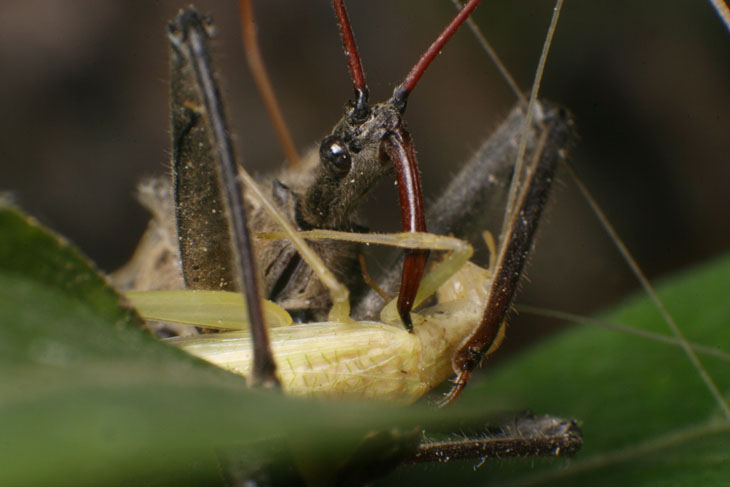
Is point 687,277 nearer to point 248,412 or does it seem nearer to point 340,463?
point 340,463

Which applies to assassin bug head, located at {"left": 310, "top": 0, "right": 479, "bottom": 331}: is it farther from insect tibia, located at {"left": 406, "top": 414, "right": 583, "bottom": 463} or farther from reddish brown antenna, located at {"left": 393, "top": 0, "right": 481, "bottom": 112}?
insect tibia, located at {"left": 406, "top": 414, "right": 583, "bottom": 463}

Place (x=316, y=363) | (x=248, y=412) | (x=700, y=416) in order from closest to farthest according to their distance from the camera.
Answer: (x=248, y=412)
(x=316, y=363)
(x=700, y=416)

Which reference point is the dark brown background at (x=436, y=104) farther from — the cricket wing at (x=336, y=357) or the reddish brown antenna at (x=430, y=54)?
the cricket wing at (x=336, y=357)

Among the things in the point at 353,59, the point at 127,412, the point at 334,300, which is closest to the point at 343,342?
the point at 334,300

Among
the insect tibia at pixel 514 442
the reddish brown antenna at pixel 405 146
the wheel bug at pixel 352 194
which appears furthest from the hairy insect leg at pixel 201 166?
the insect tibia at pixel 514 442

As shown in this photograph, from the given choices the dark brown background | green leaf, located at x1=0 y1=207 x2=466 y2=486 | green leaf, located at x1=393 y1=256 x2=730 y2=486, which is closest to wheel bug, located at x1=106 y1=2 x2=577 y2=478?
green leaf, located at x1=393 y1=256 x2=730 y2=486

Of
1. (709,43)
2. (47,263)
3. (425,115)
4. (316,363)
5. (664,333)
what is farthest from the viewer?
(425,115)

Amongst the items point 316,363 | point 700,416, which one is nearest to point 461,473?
point 700,416

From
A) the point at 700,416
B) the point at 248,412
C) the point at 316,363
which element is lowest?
the point at 700,416
